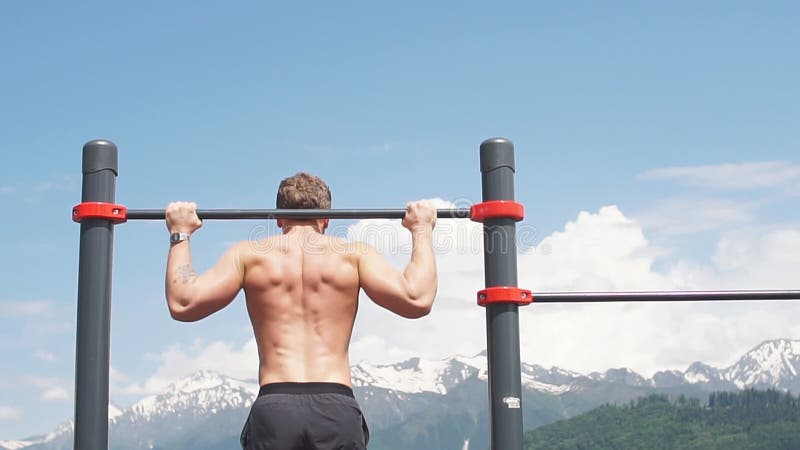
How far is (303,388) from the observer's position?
3.61 m

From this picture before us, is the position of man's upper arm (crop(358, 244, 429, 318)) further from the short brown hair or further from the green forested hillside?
the green forested hillside

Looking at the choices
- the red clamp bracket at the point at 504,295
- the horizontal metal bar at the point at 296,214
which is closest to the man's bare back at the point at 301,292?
the horizontal metal bar at the point at 296,214

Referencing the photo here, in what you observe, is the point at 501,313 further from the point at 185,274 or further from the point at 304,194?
the point at 185,274

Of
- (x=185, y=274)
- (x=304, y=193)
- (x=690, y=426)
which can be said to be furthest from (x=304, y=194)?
(x=690, y=426)

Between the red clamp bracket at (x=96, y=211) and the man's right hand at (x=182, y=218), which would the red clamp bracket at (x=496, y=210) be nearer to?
the man's right hand at (x=182, y=218)

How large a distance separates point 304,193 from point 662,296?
176cm

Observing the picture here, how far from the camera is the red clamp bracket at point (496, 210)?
433 cm

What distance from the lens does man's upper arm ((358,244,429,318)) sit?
149 inches

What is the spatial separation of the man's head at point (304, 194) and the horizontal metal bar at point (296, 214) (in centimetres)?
4

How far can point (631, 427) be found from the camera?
547ft

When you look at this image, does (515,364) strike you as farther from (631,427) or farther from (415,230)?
(631,427)

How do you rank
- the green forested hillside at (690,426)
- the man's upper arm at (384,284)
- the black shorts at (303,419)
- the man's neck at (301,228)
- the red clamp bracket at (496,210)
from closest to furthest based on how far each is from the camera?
the black shorts at (303,419)
the man's upper arm at (384,284)
the man's neck at (301,228)
the red clamp bracket at (496,210)
the green forested hillside at (690,426)

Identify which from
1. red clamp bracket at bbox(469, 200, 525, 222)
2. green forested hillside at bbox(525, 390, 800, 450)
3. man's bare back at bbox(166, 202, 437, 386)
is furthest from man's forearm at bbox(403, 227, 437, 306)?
green forested hillside at bbox(525, 390, 800, 450)

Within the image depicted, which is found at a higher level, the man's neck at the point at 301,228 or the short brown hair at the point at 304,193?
the short brown hair at the point at 304,193
